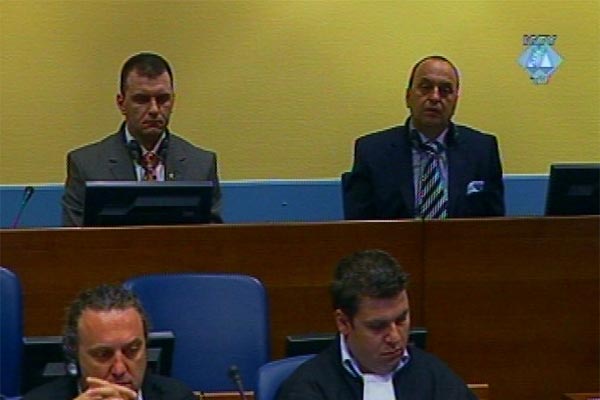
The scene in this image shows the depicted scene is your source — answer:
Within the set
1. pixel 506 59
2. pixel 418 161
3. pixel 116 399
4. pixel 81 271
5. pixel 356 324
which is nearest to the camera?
pixel 116 399

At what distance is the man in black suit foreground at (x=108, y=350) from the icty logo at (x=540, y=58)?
4022 mm

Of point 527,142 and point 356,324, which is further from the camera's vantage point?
point 527,142

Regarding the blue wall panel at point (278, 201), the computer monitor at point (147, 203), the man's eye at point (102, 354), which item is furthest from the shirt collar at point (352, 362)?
the blue wall panel at point (278, 201)

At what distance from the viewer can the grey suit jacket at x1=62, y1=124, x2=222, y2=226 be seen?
439 centimetres

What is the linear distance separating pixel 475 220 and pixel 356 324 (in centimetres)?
116

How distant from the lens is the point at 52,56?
6.02m

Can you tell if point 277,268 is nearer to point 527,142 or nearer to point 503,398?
point 503,398

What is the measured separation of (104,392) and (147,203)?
4.70 ft

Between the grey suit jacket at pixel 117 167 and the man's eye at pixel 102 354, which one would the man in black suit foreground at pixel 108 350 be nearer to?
the man's eye at pixel 102 354

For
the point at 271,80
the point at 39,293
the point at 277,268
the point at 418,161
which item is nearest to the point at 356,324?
the point at 277,268

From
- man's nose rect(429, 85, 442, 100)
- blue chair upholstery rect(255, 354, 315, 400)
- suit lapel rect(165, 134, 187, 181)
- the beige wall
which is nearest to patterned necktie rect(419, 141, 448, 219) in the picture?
man's nose rect(429, 85, 442, 100)

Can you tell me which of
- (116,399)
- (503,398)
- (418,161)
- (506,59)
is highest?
(506,59)

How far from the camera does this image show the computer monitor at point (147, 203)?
13.1ft

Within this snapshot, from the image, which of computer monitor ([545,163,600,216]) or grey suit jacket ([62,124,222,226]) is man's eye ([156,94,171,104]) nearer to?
grey suit jacket ([62,124,222,226])
